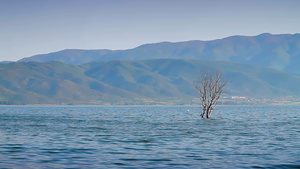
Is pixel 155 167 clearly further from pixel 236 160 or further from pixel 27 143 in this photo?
pixel 27 143

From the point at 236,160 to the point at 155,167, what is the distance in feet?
24.4

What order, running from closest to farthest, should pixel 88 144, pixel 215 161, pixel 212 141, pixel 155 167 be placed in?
pixel 155 167
pixel 215 161
pixel 88 144
pixel 212 141

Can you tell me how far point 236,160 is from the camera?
117ft

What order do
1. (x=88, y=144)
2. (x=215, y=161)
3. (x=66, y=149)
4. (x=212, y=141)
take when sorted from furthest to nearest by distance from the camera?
(x=212, y=141) → (x=88, y=144) → (x=66, y=149) → (x=215, y=161)

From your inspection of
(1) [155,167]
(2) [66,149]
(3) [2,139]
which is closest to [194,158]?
(1) [155,167]

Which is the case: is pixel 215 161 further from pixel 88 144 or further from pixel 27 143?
pixel 27 143

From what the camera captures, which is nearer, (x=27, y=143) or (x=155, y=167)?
(x=155, y=167)

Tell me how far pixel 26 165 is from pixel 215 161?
47.3 ft

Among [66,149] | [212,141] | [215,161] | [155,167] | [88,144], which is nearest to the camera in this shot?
[155,167]

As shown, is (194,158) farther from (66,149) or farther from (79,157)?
(66,149)

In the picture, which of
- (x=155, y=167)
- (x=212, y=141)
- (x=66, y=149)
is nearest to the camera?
(x=155, y=167)

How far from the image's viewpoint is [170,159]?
119 feet

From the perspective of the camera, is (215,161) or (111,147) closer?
(215,161)

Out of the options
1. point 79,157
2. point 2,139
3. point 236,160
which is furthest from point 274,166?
point 2,139
